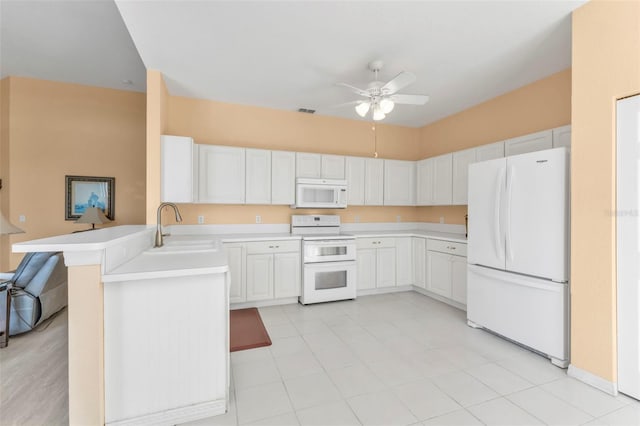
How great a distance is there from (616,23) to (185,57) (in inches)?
142

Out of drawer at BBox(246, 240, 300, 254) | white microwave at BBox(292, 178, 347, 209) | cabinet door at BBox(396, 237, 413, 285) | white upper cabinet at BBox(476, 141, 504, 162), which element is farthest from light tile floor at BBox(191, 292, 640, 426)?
white upper cabinet at BBox(476, 141, 504, 162)

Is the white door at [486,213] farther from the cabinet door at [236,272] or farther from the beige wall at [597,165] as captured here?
the cabinet door at [236,272]

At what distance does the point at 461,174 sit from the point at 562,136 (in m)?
1.27

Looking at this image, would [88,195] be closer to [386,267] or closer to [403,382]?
[386,267]

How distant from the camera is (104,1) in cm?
261

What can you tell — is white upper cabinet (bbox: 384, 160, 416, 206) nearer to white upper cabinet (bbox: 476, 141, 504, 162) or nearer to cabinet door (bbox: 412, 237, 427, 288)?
cabinet door (bbox: 412, 237, 427, 288)

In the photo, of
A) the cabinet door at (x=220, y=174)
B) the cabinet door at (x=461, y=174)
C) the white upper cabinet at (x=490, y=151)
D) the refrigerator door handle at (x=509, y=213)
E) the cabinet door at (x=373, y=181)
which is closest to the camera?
the refrigerator door handle at (x=509, y=213)

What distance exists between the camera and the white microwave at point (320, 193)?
4207mm

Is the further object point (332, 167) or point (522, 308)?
point (332, 167)

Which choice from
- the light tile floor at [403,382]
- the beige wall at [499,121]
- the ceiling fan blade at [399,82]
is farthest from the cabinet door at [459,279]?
the ceiling fan blade at [399,82]

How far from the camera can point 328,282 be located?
13.1ft

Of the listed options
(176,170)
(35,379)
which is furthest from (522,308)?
(35,379)

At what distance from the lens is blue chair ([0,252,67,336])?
292 cm

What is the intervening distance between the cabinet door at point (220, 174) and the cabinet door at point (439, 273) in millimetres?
2816
